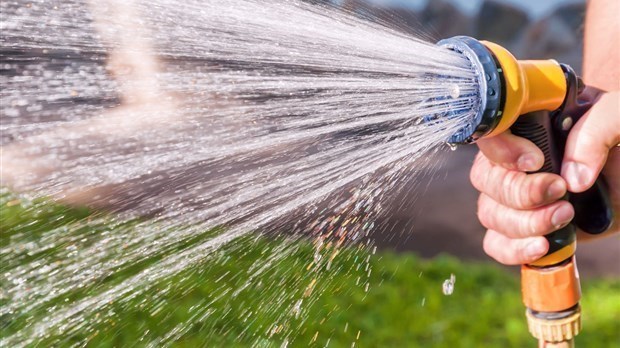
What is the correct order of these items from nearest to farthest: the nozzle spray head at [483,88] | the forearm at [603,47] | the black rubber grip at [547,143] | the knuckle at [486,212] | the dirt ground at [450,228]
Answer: the nozzle spray head at [483,88] < the black rubber grip at [547,143] < the knuckle at [486,212] < the forearm at [603,47] < the dirt ground at [450,228]

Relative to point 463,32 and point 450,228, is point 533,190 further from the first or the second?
point 463,32

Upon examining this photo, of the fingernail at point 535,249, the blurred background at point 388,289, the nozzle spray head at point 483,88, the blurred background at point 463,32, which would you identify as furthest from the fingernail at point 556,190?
the blurred background at point 463,32

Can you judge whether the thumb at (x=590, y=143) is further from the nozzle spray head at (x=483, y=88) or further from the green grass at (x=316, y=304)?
the green grass at (x=316, y=304)

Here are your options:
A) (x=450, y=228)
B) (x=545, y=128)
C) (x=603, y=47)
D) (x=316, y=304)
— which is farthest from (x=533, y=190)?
(x=450, y=228)

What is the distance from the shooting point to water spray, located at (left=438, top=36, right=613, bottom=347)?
4.46 ft

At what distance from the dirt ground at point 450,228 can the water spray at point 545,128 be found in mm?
1873

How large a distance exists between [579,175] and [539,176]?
112 mm

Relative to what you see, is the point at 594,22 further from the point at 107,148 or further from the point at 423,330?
the point at 107,148

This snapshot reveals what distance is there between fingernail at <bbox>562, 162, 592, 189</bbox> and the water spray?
0.11 ft

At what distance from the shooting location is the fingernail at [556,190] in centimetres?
160

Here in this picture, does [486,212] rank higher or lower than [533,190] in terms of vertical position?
lower

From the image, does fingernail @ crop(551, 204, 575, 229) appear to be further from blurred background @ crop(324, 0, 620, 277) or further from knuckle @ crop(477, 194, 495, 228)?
blurred background @ crop(324, 0, 620, 277)

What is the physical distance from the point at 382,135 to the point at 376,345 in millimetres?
1393

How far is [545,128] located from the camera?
158 centimetres
